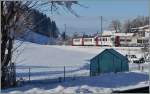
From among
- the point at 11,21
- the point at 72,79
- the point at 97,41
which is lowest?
the point at 72,79

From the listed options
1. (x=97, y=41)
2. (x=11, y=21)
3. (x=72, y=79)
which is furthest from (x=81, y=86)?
(x=97, y=41)

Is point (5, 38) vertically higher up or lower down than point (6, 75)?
higher up

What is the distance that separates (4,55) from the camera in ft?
23.5

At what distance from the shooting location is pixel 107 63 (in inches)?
523

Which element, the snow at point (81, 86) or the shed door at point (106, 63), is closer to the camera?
the snow at point (81, 86)

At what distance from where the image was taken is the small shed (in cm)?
1266

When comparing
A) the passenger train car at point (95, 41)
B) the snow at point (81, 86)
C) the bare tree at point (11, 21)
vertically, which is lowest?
the snow at point (81, 86)

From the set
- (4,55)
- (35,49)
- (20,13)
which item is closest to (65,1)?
(20,13)

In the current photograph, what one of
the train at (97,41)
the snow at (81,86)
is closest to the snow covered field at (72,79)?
the snow at (81,86)

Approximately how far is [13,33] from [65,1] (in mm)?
1352

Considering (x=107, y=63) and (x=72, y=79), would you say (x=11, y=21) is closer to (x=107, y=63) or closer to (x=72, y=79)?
(x=72, y=79)

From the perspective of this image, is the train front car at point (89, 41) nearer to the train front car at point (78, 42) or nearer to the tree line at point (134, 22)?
the train front car at point (78, 42)

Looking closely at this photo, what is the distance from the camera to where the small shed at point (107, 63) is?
498 inches

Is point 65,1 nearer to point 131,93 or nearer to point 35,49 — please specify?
point 131,93
